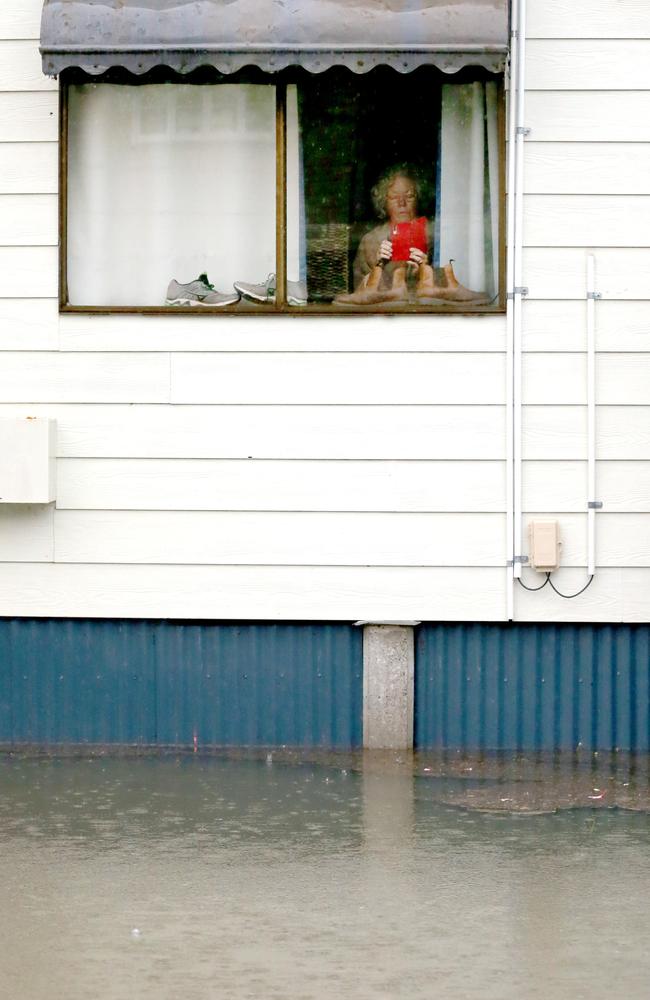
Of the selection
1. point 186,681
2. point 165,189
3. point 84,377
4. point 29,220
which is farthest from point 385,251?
point 186,681

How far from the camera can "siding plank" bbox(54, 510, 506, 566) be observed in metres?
8.42

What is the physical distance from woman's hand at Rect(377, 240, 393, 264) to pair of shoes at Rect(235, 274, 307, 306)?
1.41 ft

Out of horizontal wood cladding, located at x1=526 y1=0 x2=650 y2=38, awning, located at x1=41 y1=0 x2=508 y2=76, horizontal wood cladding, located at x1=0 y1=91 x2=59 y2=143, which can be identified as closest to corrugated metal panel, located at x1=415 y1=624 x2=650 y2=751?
awning, located at x1=41 y1=0 x2=508 y2=76

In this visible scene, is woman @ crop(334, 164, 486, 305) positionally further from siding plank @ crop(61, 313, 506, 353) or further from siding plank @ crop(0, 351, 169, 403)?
siding plank @ crop(0, 351, 169, 403)

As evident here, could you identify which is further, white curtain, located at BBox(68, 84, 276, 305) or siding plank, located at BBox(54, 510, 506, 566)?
white curtain, located at BBox(68, 84, 276, 305)

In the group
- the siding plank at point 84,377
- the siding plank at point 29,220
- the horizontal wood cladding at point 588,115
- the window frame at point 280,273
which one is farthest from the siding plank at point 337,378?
the horizontal wood cladding at point 588,115

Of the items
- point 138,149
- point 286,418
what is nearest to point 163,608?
point 286,418

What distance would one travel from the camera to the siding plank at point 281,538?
332 inches

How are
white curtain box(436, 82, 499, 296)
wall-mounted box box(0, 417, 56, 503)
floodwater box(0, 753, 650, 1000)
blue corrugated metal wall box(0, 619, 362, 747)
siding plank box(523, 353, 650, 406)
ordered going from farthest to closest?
1. blue corrugated metal wall box(0, 619, 362, 747)
2. white curtain box(436, 82, 499, 296)
3. siding plank box(523, 353, 650, 406)
4. wall-mounted box box(0, 417, 56, 503)
5. floodwater box(0, 753, 650, 1000)

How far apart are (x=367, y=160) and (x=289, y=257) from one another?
0.66 meters

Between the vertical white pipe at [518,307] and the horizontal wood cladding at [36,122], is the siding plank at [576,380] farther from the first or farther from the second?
the horizontal wood cladding at [36,122]

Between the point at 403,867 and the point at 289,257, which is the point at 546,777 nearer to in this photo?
the point at 403,867

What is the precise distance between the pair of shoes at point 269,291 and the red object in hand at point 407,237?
1.73 feet

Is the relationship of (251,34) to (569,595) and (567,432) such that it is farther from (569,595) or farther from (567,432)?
(569,595)
